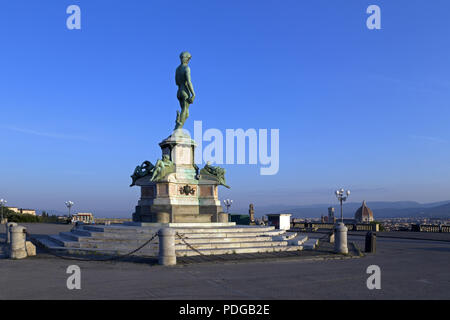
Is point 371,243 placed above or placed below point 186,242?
below

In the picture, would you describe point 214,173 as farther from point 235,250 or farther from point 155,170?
point 235,250

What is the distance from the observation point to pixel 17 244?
1333 centimetres

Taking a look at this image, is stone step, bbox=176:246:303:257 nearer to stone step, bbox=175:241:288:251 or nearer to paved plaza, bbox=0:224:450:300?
stone step, bbox=175:241:288:251

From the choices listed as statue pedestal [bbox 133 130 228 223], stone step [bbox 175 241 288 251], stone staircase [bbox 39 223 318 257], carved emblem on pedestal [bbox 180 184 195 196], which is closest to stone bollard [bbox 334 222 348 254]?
stone staircase [bbox 39 223 318 257]

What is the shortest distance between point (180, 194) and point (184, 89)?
6.16 metres

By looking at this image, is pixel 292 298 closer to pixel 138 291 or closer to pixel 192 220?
pixel 138 291

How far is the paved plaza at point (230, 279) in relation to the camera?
8.00 meters

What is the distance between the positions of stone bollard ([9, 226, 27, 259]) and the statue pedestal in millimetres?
6206

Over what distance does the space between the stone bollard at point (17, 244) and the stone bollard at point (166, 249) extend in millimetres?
5317

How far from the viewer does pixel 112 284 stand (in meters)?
8.95

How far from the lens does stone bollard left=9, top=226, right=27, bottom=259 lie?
13.3m

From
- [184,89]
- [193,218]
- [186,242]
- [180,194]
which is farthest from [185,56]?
[186,242]

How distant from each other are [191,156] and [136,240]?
698cm
